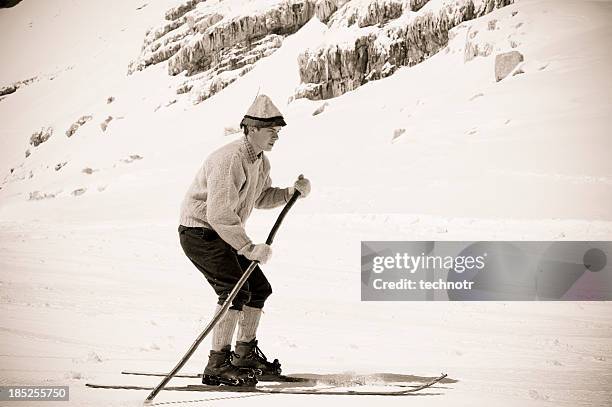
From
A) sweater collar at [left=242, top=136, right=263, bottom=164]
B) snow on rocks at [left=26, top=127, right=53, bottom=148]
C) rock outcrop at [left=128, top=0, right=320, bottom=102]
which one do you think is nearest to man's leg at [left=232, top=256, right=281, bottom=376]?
sweater collar at [left=242, top=136, right=263, bottom=164]

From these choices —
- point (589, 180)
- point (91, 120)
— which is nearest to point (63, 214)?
point (91, 120)

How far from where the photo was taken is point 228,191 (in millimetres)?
2979

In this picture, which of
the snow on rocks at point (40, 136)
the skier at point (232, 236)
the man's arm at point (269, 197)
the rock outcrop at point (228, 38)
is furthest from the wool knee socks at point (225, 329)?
the rock outcrop at point (228, 38)

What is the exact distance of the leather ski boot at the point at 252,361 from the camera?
322 cm

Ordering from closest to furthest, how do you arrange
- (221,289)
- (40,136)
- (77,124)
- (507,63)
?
(221,289)
(40,136)
(77,124)
(507,63)

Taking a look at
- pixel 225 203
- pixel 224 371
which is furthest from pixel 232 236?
pixel 224 371

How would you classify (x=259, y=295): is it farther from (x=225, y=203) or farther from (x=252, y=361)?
(x=225, y=203)

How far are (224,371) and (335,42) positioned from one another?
21.2 m

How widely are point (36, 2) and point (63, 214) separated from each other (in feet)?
11.4

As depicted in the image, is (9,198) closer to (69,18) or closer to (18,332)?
(69,18)

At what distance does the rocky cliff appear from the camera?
2223 cm

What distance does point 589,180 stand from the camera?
8453mm

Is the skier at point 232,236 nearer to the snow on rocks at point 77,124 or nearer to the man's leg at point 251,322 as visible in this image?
the man's leg at point 251,322

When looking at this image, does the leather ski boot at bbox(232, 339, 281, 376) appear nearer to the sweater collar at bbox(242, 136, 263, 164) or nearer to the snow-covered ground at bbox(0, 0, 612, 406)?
the snow-covered ground at bbox(0, 0, 612, 406)
